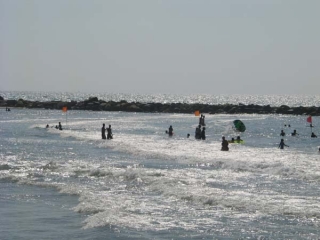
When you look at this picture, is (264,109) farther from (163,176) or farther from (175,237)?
(175,237)

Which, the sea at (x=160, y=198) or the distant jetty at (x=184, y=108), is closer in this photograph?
the sea at (x=160, y=198)

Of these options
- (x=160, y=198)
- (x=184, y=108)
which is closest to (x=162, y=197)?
(x=160, y=198)

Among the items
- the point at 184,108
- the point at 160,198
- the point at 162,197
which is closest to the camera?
the point at 160,198

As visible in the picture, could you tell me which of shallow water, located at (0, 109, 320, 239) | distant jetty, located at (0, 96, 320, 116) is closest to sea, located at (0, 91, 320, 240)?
shallow water, located at (0, 109, 320, 239)

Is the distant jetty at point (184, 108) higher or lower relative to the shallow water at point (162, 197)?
higher

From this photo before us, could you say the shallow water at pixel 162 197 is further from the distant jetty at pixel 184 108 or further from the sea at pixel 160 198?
the distant jetty at pixel 184 108

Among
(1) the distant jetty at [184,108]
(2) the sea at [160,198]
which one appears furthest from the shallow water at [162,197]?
(1) the distant jetty at [184,108]

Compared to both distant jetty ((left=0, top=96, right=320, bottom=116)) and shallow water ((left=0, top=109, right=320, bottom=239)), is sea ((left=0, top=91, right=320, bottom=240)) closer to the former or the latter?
shallow water ((left=0, top=109, right=320, bottom=239))

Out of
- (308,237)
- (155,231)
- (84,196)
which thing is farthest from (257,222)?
(84,196)

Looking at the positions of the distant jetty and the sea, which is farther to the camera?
the distant jetty

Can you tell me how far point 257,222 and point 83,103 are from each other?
329ft

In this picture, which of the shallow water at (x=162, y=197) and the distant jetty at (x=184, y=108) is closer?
the shallow water at (x=162, y=197)

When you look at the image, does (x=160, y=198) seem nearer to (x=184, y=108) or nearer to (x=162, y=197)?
(x=162, y=197)

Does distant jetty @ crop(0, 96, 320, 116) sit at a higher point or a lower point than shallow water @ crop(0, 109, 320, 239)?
higher
